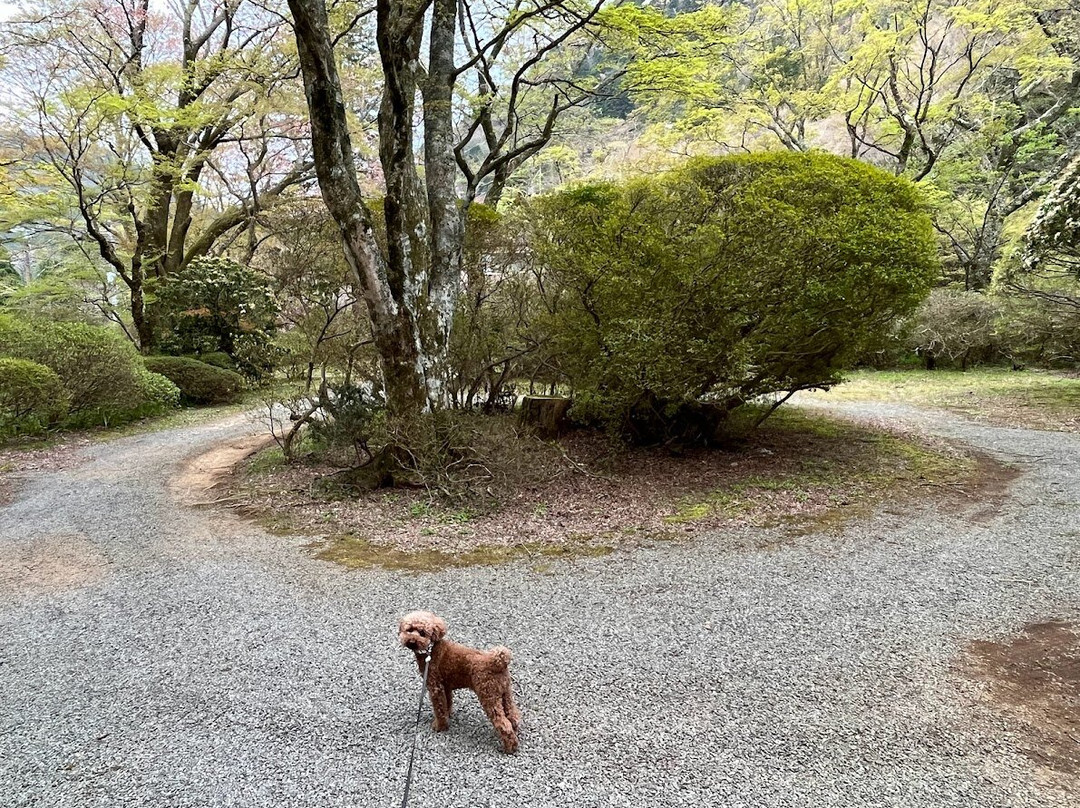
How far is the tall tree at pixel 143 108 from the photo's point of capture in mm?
9984

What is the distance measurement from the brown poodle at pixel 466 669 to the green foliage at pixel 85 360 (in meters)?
8.90

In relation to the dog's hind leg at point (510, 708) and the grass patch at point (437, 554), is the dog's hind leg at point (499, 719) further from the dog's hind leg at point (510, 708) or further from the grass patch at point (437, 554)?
the grass patch at point (437, 554)

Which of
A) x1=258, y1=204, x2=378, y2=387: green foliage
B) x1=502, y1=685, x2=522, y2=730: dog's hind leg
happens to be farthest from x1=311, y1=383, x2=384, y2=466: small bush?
x1=502, y1=685, x2=522, y2=730: dog's hind leg

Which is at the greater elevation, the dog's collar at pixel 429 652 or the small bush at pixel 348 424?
the small bush at pixel 348 424

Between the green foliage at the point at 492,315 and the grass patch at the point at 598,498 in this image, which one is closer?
the grass patch at the point at 598,498

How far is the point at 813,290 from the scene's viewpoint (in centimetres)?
535

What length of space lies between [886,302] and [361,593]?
571 cm

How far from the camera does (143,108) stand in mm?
9797

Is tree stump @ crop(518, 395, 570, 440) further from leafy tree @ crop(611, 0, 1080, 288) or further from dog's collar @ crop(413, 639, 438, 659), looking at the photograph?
leafy tree @ crop(611, 0, 1080, 288)

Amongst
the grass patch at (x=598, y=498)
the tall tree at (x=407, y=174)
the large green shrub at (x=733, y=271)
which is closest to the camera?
the grass patch at (x=598, y=498)

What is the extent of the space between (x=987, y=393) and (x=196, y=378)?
15113mm

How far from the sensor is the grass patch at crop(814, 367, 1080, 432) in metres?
7.91

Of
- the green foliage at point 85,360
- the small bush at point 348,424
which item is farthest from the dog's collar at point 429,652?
the green foliage at point 85,360

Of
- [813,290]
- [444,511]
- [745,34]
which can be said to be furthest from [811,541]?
[745,34]
